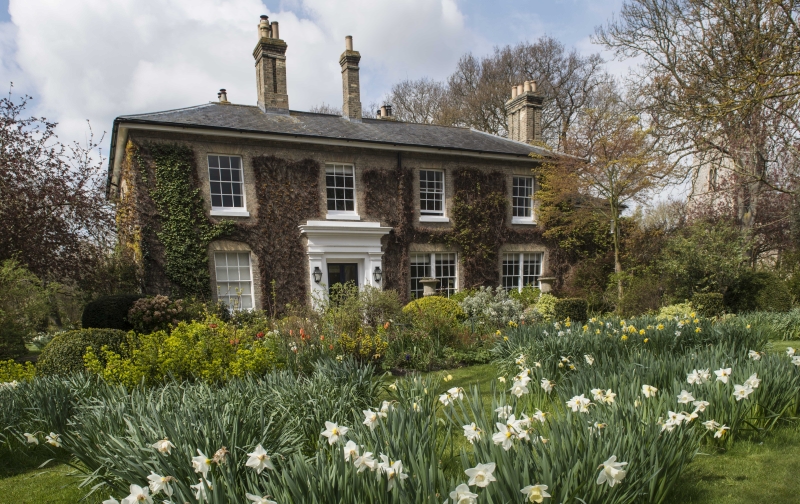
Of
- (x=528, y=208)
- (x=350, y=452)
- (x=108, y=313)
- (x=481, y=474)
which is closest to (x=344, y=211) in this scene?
(x=108, y=313)

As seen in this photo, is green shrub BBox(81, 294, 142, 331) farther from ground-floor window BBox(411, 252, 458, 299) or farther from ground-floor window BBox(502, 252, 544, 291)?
ground-floor window BBox(502, 252, 544, 291)

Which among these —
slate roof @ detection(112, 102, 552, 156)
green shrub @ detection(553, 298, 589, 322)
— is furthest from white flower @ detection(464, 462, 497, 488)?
slate roof @ detection(112, 102, 552, 156)

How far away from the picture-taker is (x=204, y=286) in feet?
42.8

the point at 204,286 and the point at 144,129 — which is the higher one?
the point at 144,129

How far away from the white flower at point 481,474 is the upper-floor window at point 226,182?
12.8 meters

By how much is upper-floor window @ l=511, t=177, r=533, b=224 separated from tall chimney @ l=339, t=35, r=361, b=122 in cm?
627

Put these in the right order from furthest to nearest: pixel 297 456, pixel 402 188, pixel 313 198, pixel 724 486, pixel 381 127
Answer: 1. pixel 381 127
2. pixel 402 188
3. pixel 313 198
4. pixel 724 486
5. pixel 297 456

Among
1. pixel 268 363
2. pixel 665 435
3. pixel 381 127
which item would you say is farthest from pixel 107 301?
pixel 665 435

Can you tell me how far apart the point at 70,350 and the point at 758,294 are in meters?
15.0

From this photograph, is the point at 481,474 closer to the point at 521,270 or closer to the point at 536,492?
the point at 536,492

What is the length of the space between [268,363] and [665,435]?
13.9 feet

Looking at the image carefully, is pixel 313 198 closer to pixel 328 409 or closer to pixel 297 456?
pixel 328 409

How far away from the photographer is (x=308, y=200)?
47.1 feet

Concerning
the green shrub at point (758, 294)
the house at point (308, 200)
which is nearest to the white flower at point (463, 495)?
the house at point (308, 200)
